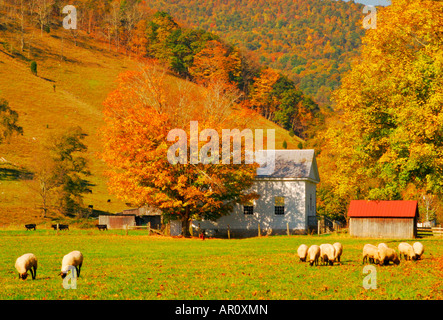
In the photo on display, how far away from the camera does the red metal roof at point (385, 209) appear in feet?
166

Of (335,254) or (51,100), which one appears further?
(51,100)

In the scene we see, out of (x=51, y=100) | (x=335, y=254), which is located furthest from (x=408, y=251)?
(x=51, y=100)

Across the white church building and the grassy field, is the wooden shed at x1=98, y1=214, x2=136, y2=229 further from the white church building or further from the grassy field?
the grassy field

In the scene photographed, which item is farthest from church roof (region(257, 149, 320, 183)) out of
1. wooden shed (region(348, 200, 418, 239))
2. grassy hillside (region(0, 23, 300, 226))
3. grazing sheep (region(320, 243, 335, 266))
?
grassy hillside (region(0, 23, 300, 226))

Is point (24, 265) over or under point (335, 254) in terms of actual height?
over

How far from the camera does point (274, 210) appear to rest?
54.0 m

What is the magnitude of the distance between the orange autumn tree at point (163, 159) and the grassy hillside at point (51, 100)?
2664cm

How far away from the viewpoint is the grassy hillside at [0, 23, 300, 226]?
267 feet

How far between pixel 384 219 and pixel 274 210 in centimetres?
1054

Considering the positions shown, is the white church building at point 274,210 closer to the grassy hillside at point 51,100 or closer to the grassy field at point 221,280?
the grassy field at point 221,280

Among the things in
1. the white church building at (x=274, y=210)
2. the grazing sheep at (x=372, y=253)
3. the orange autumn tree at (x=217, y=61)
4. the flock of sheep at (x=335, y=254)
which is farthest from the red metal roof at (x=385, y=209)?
the orange autumn tree at (x=217, y=61)

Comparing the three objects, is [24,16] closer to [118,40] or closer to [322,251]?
[118,40]

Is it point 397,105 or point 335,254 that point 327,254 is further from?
point 397,105

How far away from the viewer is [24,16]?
525 feet
